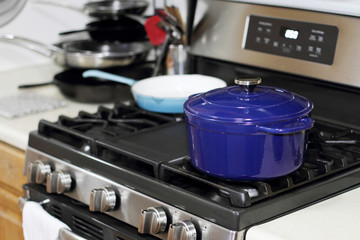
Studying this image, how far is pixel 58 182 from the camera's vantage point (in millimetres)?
1467

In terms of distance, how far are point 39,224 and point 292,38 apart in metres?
0.80

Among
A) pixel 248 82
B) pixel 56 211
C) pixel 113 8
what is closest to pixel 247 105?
pixel 248 82

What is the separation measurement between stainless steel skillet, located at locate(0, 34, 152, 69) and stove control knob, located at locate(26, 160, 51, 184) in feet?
1.64

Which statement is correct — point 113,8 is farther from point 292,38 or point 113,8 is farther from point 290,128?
point 290,128

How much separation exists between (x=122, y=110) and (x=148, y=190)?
495 millimetres

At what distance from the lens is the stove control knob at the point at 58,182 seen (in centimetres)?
146

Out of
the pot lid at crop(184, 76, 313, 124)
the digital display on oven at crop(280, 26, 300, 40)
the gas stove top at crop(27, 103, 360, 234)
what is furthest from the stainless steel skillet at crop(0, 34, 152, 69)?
the pot lid at crop(184, 76, 313, 124)

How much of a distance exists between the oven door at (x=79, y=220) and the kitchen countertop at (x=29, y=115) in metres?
0.16

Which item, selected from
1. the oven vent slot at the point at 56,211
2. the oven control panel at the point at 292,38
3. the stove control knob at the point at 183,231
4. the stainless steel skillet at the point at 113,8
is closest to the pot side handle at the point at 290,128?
the stove control knob at the point at 183,231

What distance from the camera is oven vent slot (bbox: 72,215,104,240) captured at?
1386mm

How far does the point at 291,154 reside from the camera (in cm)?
117

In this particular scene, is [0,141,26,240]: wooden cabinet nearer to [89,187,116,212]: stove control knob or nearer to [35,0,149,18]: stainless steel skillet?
[89,187,116,212]: stove control knob

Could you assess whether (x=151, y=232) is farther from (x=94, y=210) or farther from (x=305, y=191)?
(x=305, y=191)

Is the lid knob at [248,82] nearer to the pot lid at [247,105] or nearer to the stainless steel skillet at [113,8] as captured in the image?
the pot lid at [247,105]
